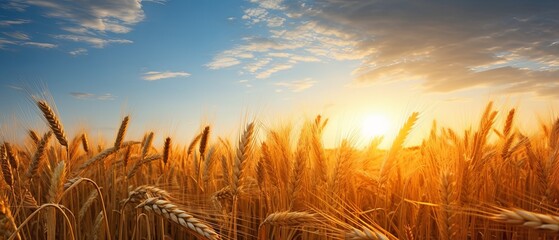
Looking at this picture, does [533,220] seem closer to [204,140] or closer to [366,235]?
[366,235]

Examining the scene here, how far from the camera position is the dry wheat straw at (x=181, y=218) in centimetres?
186

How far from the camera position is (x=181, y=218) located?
1.97m

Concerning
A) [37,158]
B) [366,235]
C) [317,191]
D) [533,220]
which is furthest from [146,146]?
[533,220]

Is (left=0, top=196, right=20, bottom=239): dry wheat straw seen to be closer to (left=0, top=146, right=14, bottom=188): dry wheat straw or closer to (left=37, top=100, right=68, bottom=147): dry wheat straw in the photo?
(left=0, top=146, right=14, bottom=188): dry wheat straw

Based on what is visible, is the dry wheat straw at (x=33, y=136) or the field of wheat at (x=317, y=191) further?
the dry wheat straw at (x=33, y=136)

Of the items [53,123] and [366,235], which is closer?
[366,235]

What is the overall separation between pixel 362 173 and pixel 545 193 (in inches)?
55.7

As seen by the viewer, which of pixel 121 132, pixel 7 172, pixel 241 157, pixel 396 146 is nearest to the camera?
pixel 241 157

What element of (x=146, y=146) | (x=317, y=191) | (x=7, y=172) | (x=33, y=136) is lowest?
(x=317, y=191)

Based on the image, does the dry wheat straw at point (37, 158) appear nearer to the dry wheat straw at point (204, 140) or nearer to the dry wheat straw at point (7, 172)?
the dry wheat straw at point (7, 172)

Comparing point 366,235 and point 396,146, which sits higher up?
point 396,146

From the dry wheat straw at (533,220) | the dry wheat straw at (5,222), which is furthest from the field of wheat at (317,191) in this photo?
the dry wheat straw at (533,220)

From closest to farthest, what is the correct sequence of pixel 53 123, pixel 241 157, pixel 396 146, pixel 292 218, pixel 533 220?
pixel 533 220 → pixel 292 218 → pixel 241 157 → pixel 53 123 → pixel 396 146

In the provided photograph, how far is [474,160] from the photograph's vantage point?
118 inches
